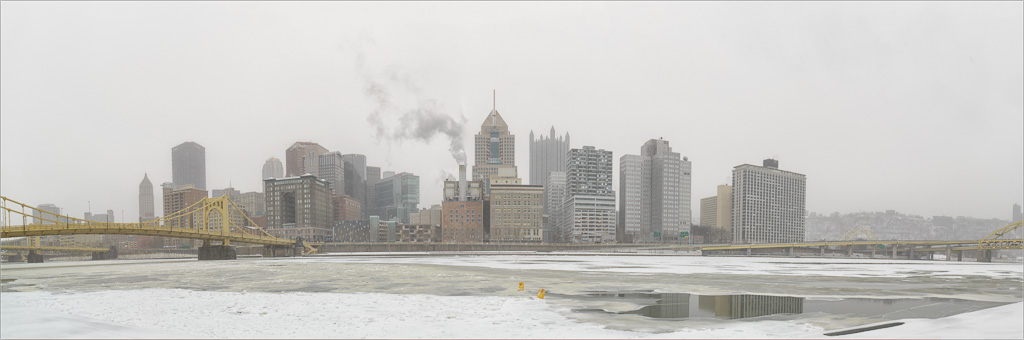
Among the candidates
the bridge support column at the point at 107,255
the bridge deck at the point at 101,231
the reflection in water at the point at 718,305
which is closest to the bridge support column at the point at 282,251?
the bridge deck at the point at 101,231

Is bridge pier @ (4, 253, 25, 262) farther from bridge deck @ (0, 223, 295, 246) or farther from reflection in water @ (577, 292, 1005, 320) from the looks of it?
reflection in water @ (577, 292, 1005, 320)

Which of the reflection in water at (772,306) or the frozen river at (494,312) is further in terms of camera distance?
the reflection in water at (772,306)

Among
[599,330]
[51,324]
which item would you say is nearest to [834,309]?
[599,330]

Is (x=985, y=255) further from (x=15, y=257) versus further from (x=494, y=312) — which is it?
(x=15, y=257)

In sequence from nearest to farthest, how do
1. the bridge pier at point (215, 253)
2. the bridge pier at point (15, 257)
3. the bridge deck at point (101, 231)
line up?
the bridge deck at point (101, 231) → the bridge pier at point (215, 253) → the bridge pier at point (15, 257)

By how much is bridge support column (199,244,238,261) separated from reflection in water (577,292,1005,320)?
89.0m

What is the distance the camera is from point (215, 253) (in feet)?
304

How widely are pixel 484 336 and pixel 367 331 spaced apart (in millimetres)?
3150

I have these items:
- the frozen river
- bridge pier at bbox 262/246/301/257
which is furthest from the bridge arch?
bridge pier at bbox 262/246/301/257

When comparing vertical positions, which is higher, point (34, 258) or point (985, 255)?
point (34, 258)

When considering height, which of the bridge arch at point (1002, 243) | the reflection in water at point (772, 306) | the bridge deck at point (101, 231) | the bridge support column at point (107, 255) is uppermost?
the reflection in water at point (772, 306)

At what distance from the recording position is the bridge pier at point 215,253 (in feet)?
300

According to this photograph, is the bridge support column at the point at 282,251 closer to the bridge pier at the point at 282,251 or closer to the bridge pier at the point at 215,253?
the bridge pier at the point at 282,251

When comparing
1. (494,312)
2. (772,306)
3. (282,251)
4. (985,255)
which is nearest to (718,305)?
(772,306)
